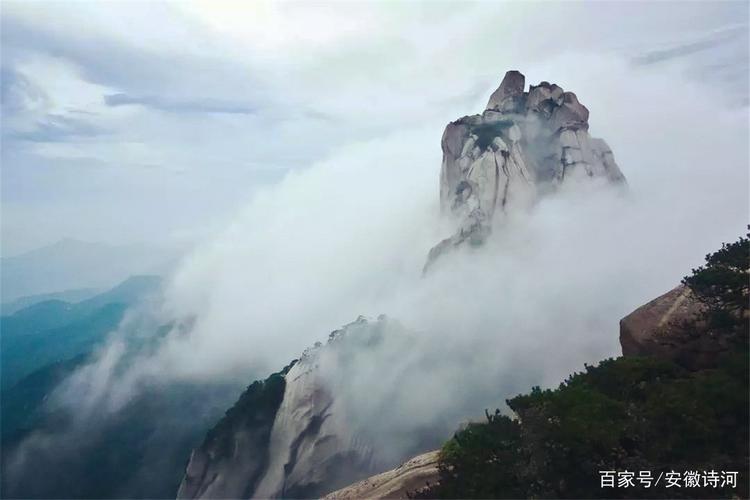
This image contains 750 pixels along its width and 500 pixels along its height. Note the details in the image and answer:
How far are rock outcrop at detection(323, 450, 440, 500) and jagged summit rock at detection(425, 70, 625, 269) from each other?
57840 millimetres

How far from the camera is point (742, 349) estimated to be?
62.8 ft

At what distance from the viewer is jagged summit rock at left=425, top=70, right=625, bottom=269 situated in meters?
86.0

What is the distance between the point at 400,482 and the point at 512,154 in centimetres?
7078

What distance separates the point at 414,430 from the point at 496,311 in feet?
79.5

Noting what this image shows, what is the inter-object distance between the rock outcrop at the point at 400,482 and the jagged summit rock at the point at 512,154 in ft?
190

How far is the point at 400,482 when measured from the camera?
87.1 ft

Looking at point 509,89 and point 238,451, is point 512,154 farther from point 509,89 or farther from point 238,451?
point 238,451

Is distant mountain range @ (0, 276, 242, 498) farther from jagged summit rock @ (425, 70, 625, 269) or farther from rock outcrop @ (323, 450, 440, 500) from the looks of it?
rock outcrop @ (323, 450, 440, 500)

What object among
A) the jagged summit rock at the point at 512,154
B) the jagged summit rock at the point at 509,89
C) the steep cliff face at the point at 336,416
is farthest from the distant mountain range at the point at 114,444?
the jagged summit rock at the point at 509,89

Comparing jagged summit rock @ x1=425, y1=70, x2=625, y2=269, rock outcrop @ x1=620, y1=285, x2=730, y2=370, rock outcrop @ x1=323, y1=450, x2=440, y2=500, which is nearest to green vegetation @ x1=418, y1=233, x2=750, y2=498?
rock outcrop @ x1=620, y1=285, x2=730, y2=370

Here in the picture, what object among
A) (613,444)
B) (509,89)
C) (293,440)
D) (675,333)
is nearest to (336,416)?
(293,440)

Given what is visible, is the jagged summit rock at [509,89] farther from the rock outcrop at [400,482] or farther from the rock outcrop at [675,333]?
the rock outcrop at [400,482]

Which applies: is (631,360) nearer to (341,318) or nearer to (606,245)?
(606,245)

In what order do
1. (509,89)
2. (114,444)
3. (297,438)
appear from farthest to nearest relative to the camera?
(114,444)
(509,89)
(297,438)
